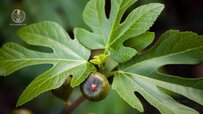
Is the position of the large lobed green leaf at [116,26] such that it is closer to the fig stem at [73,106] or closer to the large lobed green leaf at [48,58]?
the large lobed green leaf at [48,58]

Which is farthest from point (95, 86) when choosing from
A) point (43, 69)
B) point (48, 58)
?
point (43, 69)

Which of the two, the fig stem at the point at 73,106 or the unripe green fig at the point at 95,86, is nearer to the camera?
the unripe green fig at the point at 95,86

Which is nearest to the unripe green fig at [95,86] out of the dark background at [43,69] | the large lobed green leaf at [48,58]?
the large lobed green leaf at [48,58]

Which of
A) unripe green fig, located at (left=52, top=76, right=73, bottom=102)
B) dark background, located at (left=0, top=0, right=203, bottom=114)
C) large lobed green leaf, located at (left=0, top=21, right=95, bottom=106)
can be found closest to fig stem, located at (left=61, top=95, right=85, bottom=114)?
unripe green fig, located at (left=52, top=76, right=73, bottom=102)

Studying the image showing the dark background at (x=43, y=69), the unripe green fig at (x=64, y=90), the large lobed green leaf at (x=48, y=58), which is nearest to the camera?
the large lobed green leaf at (x=48, y=58)

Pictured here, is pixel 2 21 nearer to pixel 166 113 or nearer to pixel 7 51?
pixel 7 51

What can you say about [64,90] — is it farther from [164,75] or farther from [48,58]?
[164,75]
